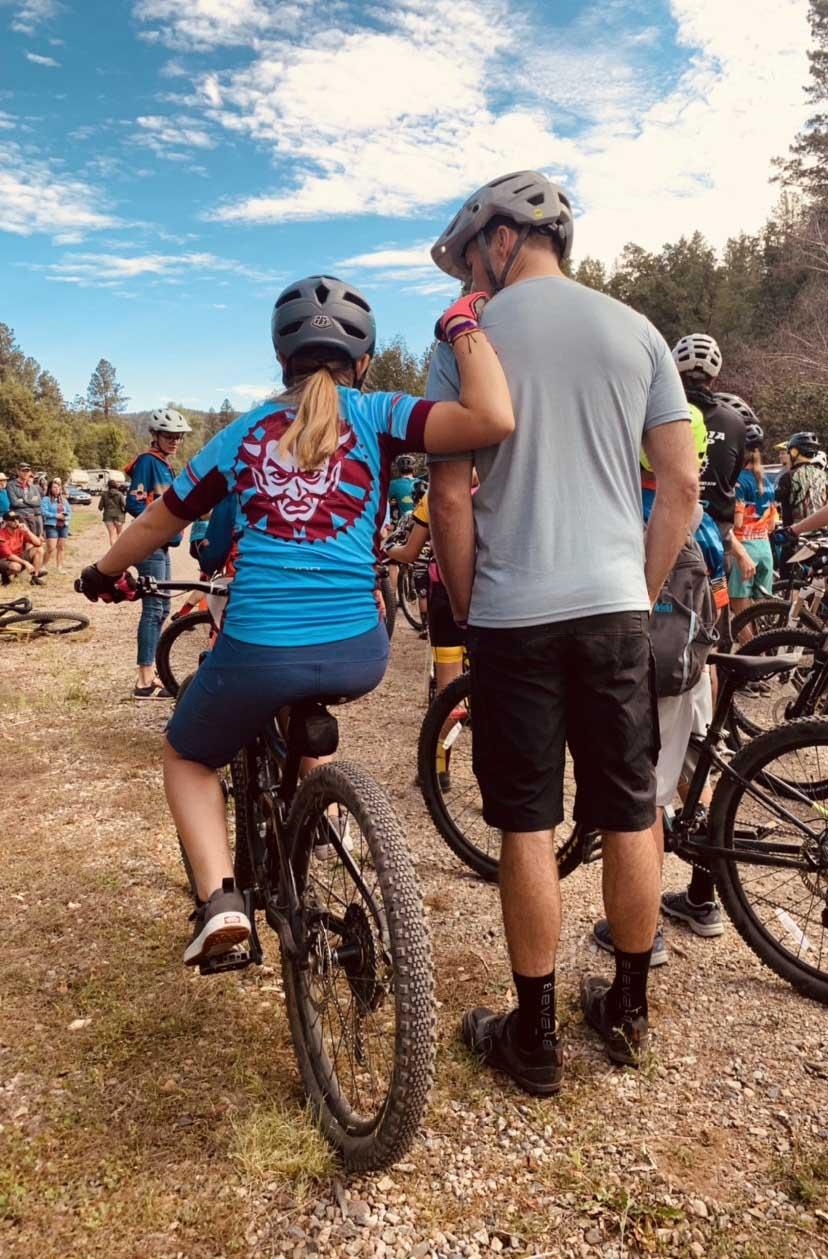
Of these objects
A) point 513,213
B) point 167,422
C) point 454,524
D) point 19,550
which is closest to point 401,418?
point 454,524

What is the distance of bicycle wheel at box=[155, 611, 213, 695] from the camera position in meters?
6.26

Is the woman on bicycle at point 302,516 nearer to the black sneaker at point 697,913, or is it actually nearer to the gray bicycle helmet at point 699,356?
the black sneaker at point 697,913

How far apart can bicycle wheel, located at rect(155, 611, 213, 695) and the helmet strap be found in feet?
11.5

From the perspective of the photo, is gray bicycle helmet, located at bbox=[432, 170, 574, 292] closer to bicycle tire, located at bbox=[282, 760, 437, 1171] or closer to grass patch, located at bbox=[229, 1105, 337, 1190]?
bicycle tire, located at bbox=[282, 760, 437, 1171]

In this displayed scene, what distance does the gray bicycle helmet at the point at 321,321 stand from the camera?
91.4 inches

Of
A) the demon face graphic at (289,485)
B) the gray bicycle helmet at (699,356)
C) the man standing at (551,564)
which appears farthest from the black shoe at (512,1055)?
the gray bicycle helmet at (699,356)

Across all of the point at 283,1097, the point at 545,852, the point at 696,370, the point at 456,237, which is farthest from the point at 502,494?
the point at 696,370

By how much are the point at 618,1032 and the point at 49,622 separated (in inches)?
342

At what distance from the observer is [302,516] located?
7.32 ft

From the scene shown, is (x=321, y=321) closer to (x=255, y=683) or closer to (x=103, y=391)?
(x=255, y=683)

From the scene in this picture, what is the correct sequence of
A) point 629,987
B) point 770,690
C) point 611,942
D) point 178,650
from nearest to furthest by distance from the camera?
point 629,987
point 611,942
point 770,690
point 178,650

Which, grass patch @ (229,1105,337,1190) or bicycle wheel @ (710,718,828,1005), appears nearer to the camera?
grass patch @ (229,1105,337,1190)

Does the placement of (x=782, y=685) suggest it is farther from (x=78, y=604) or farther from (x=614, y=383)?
(x=78, y=604)

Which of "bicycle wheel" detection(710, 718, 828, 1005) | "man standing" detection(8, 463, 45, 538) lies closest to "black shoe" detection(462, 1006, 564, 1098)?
"bicycle wheel" detection(710, 718, 828, 1005)
